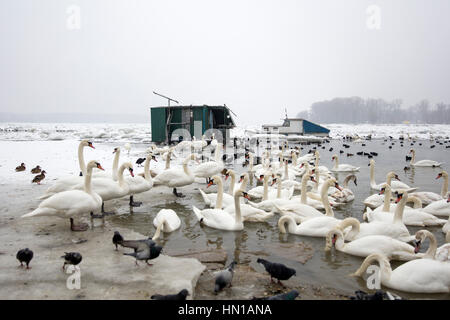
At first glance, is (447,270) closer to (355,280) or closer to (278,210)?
(355,280)

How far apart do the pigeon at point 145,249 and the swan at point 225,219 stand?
2276 mm

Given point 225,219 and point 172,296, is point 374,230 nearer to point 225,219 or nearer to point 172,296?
point 225,219

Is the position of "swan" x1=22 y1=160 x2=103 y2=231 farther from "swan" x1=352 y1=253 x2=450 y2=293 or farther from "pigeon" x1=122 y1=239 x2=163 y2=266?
"swan" x1=352 y1=253 x2=450 y2=293

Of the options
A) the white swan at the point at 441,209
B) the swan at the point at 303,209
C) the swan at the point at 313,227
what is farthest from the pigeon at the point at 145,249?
the white swan at the point at 441,209

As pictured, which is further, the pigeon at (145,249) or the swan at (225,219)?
the swan at (225,219)

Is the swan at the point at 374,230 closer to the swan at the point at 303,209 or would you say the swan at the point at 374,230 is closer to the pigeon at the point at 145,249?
the swan at the point at 303,209

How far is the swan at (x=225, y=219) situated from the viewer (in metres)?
6.82

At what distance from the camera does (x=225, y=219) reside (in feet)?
22.6

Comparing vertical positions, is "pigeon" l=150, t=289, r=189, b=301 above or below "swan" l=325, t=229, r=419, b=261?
above

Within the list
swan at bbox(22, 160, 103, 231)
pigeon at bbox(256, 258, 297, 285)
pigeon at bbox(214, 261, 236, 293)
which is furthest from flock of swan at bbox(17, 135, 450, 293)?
pigeon at bbox(214, 261, 236, 293)

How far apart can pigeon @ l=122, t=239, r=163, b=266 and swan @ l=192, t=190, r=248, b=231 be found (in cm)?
228

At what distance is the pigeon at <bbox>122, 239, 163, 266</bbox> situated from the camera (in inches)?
175

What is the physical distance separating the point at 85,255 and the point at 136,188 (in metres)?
3.35
